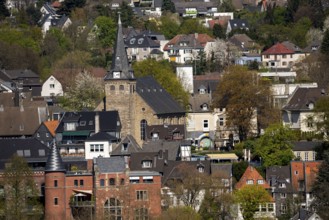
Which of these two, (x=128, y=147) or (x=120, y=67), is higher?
(x=120, y=67)

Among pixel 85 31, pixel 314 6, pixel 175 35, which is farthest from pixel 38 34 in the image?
pixel 314 6

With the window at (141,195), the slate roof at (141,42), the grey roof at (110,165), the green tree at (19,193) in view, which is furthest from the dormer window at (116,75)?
the slate roof at (141,42)

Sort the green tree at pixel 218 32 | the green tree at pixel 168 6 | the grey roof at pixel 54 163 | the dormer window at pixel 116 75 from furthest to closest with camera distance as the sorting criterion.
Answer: the green tree at pixel 168 6 → the green tree at pixel 218 32 → the dormer window at pixel 116 75 → the grey roof at pixel 54 163

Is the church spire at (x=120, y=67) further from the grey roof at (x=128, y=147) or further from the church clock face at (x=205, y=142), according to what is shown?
the church clock face at (x=205, y=142)

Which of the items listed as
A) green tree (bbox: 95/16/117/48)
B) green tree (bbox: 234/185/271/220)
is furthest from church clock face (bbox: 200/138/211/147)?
green tree (bbox: 95/16/117/48)

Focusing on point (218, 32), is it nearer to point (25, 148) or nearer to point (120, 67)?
point (120, 67)

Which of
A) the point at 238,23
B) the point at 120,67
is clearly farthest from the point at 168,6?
the point at 120,67
